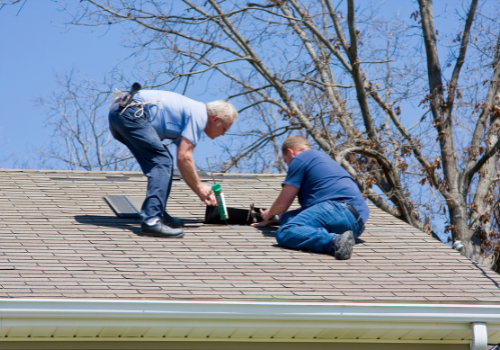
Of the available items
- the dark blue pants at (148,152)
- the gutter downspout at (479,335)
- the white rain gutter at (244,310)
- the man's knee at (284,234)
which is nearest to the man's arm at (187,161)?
the dark blue pants at (148,152)

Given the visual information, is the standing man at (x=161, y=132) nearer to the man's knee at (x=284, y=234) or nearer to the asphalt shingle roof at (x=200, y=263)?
the asphalt shingle roof at (x=200, y=263)

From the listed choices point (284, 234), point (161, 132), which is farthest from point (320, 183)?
point (161, 132)

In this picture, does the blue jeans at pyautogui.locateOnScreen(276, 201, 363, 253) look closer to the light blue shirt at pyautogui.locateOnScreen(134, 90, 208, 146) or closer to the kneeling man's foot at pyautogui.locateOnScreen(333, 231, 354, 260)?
the kneeling man's foot at pyautogui.locateOnScreen(333, 231, 354, 260)

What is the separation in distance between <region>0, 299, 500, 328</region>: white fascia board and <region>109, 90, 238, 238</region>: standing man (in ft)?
4.82

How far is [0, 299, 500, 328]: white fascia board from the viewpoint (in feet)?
11.8

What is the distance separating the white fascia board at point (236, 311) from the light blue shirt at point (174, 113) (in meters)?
1.82

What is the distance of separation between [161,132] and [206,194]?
2.27 ft

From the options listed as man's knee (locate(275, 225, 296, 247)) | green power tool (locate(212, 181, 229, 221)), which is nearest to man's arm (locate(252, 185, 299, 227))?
man's knee (locate(275, 225, 296, 247))

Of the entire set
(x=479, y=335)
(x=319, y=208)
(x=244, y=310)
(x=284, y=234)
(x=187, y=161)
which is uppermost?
(x=187, y=161)

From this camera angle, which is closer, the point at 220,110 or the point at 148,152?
the point at 148,152

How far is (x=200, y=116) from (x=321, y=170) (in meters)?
1.16

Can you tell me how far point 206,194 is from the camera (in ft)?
18.0

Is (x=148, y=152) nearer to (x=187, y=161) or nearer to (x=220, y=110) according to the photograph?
(x=187, y=161)

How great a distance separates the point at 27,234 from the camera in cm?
510
